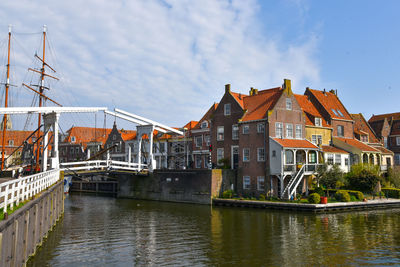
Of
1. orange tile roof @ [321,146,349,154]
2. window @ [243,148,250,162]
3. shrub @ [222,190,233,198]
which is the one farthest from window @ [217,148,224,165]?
orange tile roof @ [321,146,349,154]

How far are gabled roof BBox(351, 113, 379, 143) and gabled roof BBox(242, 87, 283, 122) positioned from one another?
1970 cm

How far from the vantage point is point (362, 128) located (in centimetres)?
5838

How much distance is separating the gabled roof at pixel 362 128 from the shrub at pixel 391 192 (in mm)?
16235

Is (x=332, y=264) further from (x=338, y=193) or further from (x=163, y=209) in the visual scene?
(x=163, y=209)

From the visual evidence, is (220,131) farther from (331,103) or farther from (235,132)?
(331,103)

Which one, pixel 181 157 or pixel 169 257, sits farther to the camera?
pixel 181 157

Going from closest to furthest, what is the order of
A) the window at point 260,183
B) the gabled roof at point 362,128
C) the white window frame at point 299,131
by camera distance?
1. the window at point 260,183
2. the white window frame at point 299,131
3. the gabled roof at point 362,128

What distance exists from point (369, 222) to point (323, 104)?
26172 millimetres

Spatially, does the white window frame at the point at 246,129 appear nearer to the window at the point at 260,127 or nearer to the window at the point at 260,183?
the window at the point at 260,127

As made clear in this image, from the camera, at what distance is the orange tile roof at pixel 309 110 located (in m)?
47.7

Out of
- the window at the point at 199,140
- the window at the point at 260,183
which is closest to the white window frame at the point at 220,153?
the window at the point at 260,183

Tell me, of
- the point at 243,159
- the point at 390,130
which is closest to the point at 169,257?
the point at 243,159

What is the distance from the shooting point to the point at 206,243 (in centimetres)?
2122

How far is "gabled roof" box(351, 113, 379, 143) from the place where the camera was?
57.1 metres
